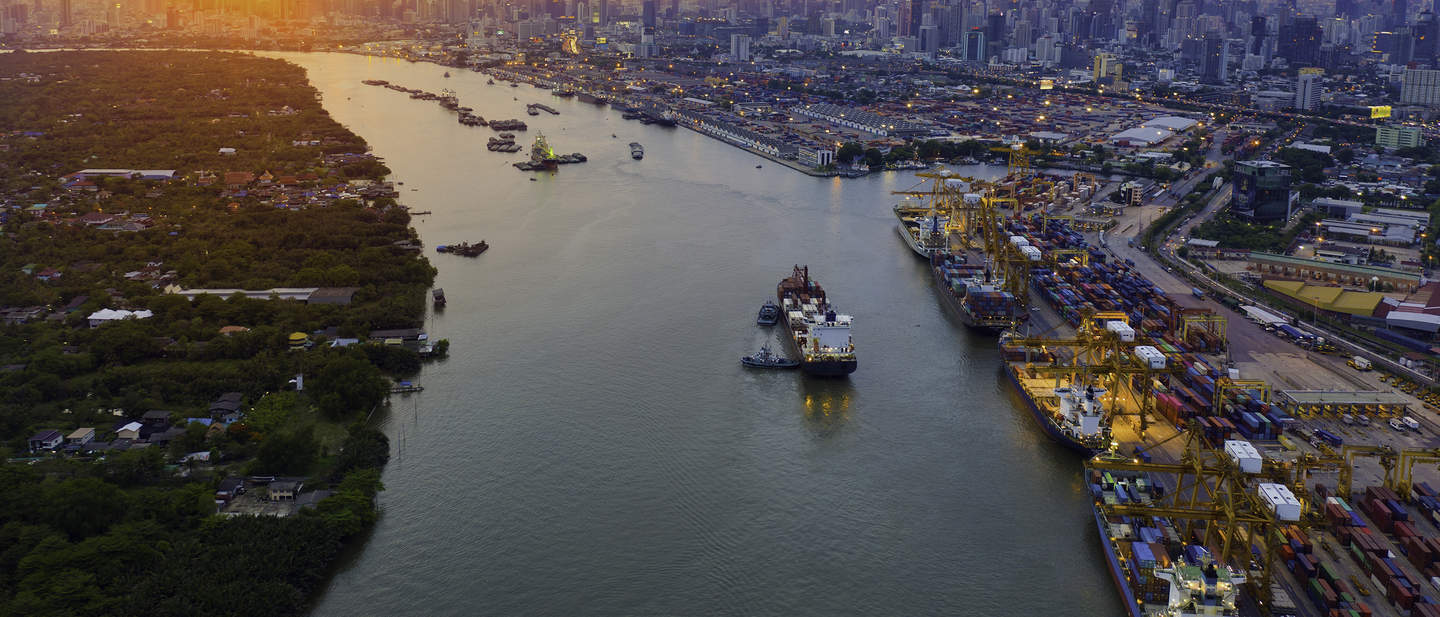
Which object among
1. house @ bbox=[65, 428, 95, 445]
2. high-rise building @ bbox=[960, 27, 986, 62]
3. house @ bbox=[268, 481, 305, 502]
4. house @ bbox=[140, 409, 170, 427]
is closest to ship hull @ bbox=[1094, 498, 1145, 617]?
house @ bbox=[268, 481, 305, 502]

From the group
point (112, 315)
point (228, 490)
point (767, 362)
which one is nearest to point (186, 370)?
point (112, 315)

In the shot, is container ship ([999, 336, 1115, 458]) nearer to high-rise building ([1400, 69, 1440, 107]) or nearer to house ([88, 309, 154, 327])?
house ([88, 309, 154, 327])

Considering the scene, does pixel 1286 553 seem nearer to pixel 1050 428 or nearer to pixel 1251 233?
pixel 1050 428

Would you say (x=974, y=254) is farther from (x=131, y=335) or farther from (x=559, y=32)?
(x=559, y=32)

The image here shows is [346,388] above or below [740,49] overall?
below

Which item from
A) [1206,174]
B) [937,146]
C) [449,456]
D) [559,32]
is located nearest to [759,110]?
[937,146]

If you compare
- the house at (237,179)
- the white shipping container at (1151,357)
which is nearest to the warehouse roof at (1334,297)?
the white shipping container at (1151,357)
